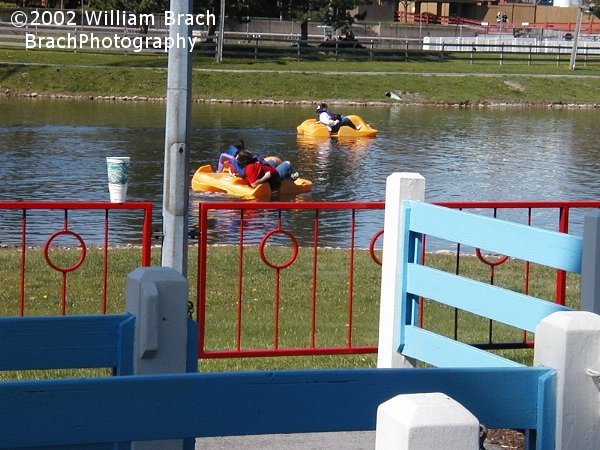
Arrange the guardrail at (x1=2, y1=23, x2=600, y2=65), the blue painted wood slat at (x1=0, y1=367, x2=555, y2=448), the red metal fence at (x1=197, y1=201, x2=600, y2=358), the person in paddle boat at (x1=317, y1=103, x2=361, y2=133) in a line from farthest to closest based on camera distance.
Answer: the guardrail at (x1=2, y1=23, x2=600, y2=65)
the person in paddle boat at (x1=317, y1=103, x2=361, y2=133)
the red metal fence at (x1=197, y1=201, x2=600, y2=358)
the blue painted wood slat at (x1=0, y1=367, x2=555, y2=448)

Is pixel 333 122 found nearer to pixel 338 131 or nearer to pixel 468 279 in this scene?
pixel 338 131

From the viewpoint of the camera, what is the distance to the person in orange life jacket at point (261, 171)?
74.6 feet

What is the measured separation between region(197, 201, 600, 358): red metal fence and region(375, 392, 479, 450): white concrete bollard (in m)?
5.45

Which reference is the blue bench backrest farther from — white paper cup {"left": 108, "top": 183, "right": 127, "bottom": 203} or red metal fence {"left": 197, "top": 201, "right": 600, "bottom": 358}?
white paper cup {"left": 108, "top": 183, "right": 127, "bottom": 203}

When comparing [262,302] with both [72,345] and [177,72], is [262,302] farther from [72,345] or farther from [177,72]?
[72,345]

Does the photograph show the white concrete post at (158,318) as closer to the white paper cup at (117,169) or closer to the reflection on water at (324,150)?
the white paper cup at (117,169)

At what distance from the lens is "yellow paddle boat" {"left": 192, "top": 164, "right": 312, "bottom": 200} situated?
74.3ft

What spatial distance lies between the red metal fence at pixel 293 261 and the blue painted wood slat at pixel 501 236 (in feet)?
5.14

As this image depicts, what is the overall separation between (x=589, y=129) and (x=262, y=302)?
31.5 m

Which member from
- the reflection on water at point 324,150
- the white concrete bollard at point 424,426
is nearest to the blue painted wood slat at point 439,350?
the white concrete bollard at point 424,426

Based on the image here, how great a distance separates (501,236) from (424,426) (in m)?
3.65

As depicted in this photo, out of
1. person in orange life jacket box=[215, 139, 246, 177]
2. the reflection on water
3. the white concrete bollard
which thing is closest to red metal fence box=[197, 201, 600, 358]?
the reflection on water

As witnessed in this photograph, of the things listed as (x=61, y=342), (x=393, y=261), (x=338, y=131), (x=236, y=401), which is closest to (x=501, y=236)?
(x=393, y=261)

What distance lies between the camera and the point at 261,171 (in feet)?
75.0
